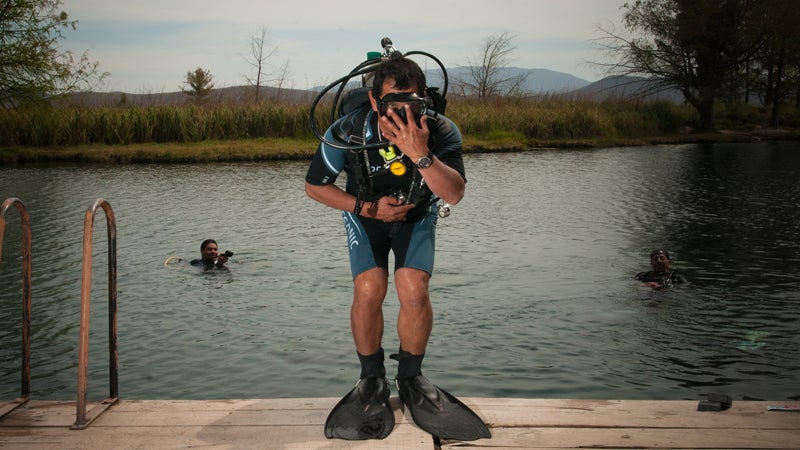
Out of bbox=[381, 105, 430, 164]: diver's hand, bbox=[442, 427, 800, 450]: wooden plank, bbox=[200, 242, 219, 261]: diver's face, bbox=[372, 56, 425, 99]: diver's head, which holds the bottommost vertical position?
bbox=[200, 242, 219, 261]: diver's face

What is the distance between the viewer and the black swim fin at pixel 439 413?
12.6 ft

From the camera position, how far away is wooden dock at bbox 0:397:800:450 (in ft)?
12.3

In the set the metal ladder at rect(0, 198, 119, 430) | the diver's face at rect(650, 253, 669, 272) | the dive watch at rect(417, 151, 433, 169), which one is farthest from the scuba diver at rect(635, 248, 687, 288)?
the metal ladder at rect(0, 198, 119, 430)

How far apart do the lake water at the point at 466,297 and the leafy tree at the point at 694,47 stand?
81.3ft

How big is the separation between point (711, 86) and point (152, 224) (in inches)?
1392

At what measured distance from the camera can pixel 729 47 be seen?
1754 inches

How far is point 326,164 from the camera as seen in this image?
4367 mm

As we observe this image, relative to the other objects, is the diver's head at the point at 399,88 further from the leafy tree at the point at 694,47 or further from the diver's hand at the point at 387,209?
the leafy tree at the point at 694,47

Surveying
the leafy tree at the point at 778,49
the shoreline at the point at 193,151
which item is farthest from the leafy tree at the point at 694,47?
the shoreline at the point at 193,151

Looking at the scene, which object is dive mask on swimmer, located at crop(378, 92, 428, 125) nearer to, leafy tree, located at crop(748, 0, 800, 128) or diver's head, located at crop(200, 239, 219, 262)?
diver's head, located at crop(200, 239, 219, 262)

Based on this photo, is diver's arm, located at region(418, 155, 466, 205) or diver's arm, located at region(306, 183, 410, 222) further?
diver's arm, located at region(306, 183, 410, 222)

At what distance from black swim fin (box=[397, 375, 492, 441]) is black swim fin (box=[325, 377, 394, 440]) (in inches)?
4.8

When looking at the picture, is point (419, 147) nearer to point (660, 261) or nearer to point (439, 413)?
point (439, 413)

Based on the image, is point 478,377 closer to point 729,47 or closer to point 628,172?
point 628,172
